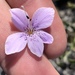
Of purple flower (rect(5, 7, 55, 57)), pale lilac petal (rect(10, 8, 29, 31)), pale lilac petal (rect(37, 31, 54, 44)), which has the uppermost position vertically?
pale lilac petal (rect(10, 8, 29, 31))

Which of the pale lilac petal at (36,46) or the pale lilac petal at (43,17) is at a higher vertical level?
the pale lilac petal at (43,17)

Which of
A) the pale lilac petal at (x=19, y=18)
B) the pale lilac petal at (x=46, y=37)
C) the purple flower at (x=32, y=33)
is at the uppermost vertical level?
the pale lilac petal at (x=19, y=18)

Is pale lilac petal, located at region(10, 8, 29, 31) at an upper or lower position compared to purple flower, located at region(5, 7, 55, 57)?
upper

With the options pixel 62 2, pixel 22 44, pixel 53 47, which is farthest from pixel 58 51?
pixel 62 2

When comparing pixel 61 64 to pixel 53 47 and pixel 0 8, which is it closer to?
pixel 53 47
